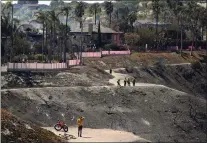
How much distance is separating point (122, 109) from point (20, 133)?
23925 millimetres

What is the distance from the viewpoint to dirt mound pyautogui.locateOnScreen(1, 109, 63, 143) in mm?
38094

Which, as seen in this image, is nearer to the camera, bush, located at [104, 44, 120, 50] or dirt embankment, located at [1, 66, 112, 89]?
dirt embankment, located at [1, 66, 112, 89]

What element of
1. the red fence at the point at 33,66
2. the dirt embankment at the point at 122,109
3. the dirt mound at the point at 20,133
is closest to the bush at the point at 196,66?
the dirt embankment at the point at 122,109

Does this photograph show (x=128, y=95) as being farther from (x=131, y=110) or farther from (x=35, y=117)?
(x=35, y=117)

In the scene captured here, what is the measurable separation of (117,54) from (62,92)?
45.8 meters

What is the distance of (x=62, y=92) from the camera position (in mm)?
62344

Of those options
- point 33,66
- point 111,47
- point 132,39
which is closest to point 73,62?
point 33,66

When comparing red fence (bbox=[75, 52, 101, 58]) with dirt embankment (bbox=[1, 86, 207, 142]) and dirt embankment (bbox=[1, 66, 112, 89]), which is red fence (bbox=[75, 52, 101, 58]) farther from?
dirt embankment (bbox=[1, 86, 207, 142])

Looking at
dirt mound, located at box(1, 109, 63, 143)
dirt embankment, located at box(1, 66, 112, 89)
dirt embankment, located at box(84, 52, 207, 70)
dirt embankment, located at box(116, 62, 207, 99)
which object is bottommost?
dirt embankment, located at box(116, 62, 207, 99)

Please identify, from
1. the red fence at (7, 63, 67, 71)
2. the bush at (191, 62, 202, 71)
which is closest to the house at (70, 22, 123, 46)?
the bush at (191, 62, 202, 71)

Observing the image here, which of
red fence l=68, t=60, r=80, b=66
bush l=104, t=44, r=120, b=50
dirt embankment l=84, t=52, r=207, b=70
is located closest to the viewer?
red fence l=68, t=60, r=80, b=66

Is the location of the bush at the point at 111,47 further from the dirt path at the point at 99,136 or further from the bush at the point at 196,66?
the dirt path at the point at 99,136

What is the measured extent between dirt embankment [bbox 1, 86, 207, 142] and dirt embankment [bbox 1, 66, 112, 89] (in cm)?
478

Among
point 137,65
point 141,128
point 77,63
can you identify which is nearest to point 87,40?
point 137,65
